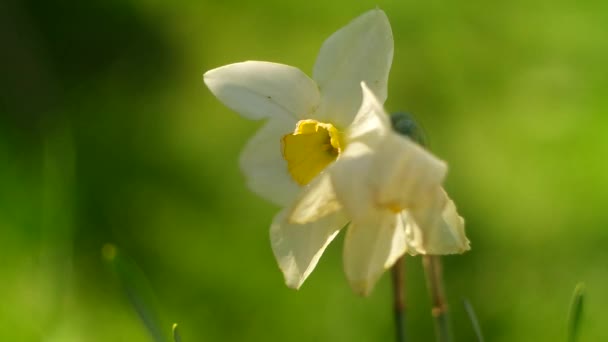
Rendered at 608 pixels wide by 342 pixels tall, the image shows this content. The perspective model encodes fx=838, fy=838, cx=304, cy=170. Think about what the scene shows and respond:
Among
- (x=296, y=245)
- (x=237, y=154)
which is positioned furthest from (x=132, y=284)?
(x=237, y=154)

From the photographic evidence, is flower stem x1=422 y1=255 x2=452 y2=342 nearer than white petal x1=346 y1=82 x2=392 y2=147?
No

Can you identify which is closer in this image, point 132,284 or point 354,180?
point 354,180

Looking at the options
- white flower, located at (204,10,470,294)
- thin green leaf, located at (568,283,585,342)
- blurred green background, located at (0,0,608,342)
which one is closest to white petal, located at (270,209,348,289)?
white flower, located at (204,10,470,294)

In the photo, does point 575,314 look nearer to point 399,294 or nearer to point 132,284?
point 399,294

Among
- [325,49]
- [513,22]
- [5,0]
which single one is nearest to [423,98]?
[513,22]

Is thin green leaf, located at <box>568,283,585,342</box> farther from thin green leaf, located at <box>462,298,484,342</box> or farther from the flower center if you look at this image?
the flower center

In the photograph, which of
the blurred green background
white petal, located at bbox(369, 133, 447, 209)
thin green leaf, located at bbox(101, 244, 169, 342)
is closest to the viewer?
white petal, located at bbox(369, 133, 447, 209)
